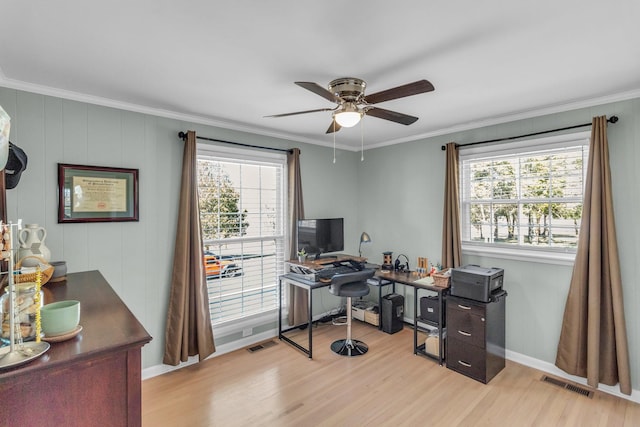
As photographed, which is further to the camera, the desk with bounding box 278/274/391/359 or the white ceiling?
the desk with bounding box 278/274/391/359

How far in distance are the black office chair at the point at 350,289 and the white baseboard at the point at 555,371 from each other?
1.48 metres

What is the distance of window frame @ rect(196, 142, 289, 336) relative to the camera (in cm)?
331

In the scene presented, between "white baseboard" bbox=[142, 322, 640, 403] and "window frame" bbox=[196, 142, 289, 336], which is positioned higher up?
"window frame" bbox=[196, 142, 289, 336]

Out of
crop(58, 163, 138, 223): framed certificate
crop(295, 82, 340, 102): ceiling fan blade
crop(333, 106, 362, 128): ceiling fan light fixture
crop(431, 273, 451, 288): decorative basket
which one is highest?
crop(295, 82, 340, 102): ceiling fan blade

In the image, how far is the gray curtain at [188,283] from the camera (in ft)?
9.75

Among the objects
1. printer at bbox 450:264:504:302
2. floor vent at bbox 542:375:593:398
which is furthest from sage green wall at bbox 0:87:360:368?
floor vent at bbox 542:375:593:398

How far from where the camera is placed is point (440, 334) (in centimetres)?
312

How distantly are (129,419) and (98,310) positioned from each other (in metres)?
0.56

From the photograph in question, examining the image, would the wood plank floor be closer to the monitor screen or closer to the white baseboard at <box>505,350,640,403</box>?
the white baseboard at <box>505,350,640,403</box>

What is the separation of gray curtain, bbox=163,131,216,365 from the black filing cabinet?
7.81 ft

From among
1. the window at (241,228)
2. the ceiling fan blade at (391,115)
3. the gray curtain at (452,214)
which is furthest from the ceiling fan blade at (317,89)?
the gray curtain at (452,214)

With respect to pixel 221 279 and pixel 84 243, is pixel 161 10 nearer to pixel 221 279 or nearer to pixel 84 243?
pixel 84 243

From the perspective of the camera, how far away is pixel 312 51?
6.05ft

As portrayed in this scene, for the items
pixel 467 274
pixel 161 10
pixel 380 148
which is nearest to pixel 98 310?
pixel 161 10
